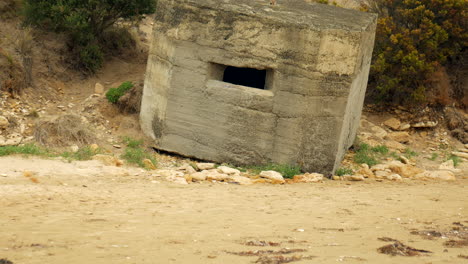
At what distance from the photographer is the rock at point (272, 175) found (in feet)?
33.2

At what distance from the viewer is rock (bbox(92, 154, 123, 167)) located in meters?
10.2

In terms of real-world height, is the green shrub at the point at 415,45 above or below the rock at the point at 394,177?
above

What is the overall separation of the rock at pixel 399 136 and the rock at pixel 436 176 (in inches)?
90.1

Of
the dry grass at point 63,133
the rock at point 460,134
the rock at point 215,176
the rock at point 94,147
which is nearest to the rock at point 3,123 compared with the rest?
the dry grass at point 63,133

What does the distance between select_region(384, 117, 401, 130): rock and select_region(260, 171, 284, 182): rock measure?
4.82 meters

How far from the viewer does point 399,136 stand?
1380 centimetres

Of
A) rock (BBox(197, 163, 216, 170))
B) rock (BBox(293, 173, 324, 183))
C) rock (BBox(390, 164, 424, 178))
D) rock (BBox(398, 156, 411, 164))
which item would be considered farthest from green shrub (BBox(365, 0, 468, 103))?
rock (BBox(197, 163, 216, 170))

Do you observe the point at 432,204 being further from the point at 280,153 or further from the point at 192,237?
the point at 192,237

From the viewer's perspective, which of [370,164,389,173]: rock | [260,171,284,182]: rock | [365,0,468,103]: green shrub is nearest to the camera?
[260,171,284,182]: rock

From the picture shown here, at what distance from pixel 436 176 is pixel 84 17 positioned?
23.8ft

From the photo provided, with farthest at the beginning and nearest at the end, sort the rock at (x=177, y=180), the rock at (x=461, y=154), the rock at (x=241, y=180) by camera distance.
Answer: the rock at (x=461, y=154) → the rock at (x=241, y=180) → the rock at (x=177, y=180)

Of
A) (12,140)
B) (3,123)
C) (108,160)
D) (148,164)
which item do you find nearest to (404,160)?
(148,164)

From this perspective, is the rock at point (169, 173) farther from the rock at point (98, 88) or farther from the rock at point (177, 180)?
the rock at point (98, 88)

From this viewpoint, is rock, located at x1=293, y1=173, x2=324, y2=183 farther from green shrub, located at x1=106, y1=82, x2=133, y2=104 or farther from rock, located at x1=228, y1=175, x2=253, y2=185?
green shrub, located at x1=106, y1=82, x2=133, y2=104
